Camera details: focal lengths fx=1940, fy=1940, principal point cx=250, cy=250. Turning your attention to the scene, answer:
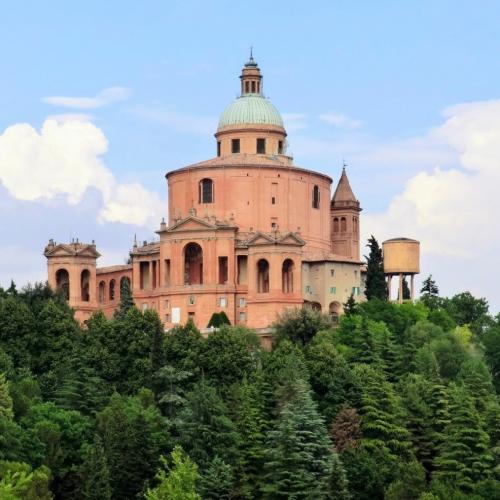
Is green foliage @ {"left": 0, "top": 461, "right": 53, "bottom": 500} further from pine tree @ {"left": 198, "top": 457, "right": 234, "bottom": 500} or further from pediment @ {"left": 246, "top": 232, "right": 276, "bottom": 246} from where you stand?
pediment @ {"left": 246, "top": 232, "right": 276, "bottom": 246}

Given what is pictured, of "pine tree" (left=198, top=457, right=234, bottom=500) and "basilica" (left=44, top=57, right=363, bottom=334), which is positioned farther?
"basilica" (left=44, top=57, right=363, bottom=334)

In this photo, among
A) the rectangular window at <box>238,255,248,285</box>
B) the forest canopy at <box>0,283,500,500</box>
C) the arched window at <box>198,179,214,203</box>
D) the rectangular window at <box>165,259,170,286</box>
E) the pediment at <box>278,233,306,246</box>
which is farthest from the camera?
the arched window at <box>198,179,214,203</box>

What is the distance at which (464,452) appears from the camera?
269 feet

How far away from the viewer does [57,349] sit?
307ft

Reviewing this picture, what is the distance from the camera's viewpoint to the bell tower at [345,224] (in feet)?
402

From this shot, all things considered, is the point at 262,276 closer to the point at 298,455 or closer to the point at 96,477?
the point at 298,455

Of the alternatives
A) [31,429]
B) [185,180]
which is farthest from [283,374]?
[185,180]

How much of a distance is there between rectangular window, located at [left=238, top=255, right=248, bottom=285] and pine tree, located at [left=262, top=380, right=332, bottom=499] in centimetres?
3086

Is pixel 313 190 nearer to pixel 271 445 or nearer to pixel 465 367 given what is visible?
pixel 465 367

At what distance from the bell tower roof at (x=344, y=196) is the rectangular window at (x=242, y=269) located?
1169 cm

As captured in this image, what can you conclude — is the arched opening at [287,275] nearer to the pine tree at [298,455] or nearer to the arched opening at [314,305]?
the arched opening at [314,305]

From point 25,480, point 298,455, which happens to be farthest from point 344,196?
point 25,480

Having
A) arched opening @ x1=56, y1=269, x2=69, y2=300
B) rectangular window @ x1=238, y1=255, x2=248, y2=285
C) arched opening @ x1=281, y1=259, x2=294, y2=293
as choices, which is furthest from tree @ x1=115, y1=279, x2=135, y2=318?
arched opening @ x1=281, y1=259, x2=294, y2=293

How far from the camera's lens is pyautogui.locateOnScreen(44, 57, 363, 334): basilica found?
367ft
